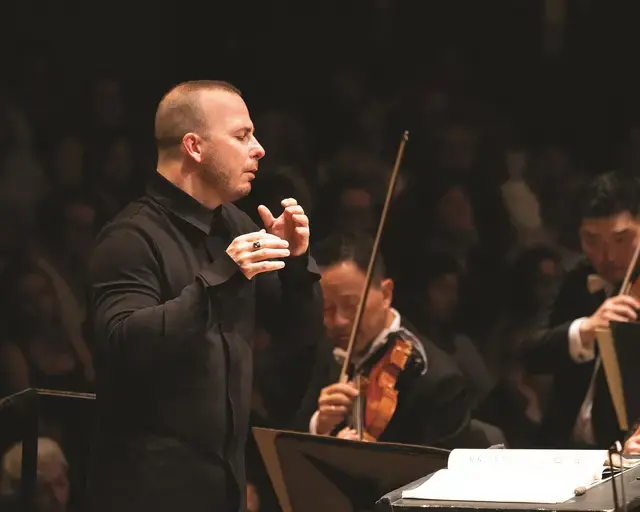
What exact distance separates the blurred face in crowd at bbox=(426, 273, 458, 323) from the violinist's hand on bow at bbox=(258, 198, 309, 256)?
1.75 m

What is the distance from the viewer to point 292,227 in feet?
7.47

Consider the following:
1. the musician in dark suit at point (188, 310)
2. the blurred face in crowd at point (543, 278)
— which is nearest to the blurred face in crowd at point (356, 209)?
the blurred face in crowd at point (543, 278)

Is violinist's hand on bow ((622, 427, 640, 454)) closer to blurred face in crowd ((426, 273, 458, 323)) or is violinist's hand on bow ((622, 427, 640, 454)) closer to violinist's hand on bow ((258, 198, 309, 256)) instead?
violinist's hand on bow ((258, 198, 309, 256))

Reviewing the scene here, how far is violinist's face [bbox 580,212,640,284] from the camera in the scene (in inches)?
130

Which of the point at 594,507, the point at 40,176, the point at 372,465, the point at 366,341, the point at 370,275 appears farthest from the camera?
the point at 40,176

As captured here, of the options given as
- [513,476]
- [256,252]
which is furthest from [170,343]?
[513,476]

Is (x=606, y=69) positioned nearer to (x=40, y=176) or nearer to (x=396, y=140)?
(x=396, y=140)

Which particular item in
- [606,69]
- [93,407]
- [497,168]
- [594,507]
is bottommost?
[594,507]

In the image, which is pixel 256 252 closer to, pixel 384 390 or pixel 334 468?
pixel 334 468

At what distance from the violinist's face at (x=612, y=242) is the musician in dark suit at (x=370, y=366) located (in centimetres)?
50

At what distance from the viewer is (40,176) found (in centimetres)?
426

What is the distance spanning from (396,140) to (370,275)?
158cm

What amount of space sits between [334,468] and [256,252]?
0.39 metres

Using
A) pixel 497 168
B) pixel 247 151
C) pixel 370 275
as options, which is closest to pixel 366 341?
pixel 370 275
